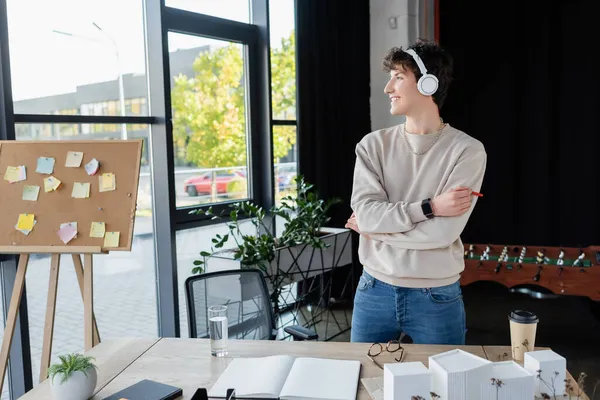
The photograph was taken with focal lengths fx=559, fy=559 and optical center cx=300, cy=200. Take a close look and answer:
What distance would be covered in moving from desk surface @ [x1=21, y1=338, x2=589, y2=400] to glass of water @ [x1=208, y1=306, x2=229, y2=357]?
0.03 meters

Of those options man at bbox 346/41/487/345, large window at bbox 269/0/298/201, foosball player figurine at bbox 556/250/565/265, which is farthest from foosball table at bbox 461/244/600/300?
man at bbox 346/41/487/345

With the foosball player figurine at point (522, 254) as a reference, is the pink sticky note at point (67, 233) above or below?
above

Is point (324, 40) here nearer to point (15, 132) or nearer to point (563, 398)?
point (15, 132)

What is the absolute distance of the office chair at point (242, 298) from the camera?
2299 mm

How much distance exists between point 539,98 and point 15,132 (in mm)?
Result: 4260

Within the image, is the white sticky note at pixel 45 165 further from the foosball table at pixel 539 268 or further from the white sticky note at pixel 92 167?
the foosball table at pixel 539 268

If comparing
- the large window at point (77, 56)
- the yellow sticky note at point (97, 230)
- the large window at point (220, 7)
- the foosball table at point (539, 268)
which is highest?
the large window at point (220, 7)

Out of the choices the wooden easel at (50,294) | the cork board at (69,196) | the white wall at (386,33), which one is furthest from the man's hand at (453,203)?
the white wall at (386,33)

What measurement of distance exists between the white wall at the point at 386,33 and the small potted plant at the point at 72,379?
392 centimetres

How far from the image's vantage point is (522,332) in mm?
1578

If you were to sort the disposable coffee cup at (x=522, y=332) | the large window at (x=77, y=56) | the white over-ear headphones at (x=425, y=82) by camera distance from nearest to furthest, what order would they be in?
the disposable coffee cup at (x=522, y=332) < the white over-ear headphones at (x=425, y=82) < the large window at (x=77, y=56)

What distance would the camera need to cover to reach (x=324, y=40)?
4.45 metres

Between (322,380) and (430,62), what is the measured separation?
108 centimetres

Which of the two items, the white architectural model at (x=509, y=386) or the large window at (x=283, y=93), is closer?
the white architectural model at (x=509, y=386)
